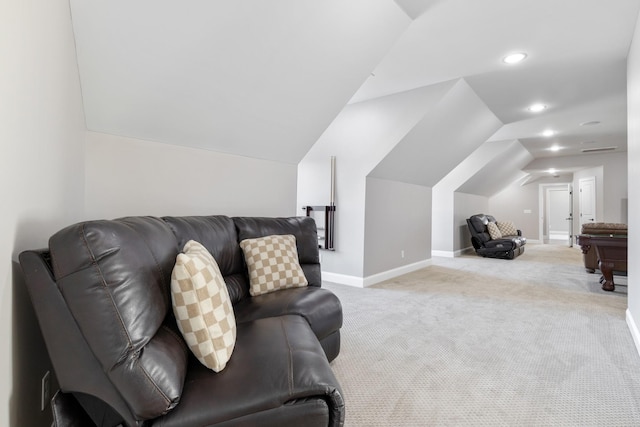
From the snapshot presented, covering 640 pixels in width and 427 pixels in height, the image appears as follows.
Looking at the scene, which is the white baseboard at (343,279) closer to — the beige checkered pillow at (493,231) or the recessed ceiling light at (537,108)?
the recessed ceiling light at (537,108)

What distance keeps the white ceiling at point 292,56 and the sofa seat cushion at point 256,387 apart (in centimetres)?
180

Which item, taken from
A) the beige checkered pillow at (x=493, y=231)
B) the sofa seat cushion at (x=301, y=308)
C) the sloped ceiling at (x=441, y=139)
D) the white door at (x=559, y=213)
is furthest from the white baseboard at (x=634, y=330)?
the white door at (x=559, y=213)

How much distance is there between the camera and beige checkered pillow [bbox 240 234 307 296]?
226 cm

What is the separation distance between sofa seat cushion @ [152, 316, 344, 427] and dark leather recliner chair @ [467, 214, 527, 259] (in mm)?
6956

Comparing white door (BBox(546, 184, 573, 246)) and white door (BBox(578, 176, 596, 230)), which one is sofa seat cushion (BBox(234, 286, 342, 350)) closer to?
white door (BBox(578, 176, 596, 230))

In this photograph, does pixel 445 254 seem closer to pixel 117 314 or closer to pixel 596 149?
pixel 596 149

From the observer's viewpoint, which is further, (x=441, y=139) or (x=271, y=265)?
(x=441, y=139)

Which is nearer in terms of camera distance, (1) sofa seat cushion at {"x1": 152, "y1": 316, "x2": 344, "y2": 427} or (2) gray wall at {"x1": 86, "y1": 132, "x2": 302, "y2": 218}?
(1) sofa seat cushion at {"x1": 152, "y1": 316, "x2": 344, "y2": 427}

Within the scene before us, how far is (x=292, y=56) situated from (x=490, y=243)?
6.55 metres

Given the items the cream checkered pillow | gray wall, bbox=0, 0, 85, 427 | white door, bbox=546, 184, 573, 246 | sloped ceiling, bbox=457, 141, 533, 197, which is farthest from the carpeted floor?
white door, bbox=546, 184, 573, 246

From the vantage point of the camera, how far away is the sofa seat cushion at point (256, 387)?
100cm

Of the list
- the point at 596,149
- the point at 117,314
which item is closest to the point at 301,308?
the point at 117,314

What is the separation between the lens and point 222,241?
2248 millimetres

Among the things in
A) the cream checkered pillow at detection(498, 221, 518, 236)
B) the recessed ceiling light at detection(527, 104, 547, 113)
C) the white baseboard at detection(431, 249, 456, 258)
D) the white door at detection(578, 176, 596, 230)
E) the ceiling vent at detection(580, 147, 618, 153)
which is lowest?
the white baseboard at detection(431, 249, 456, 258)
